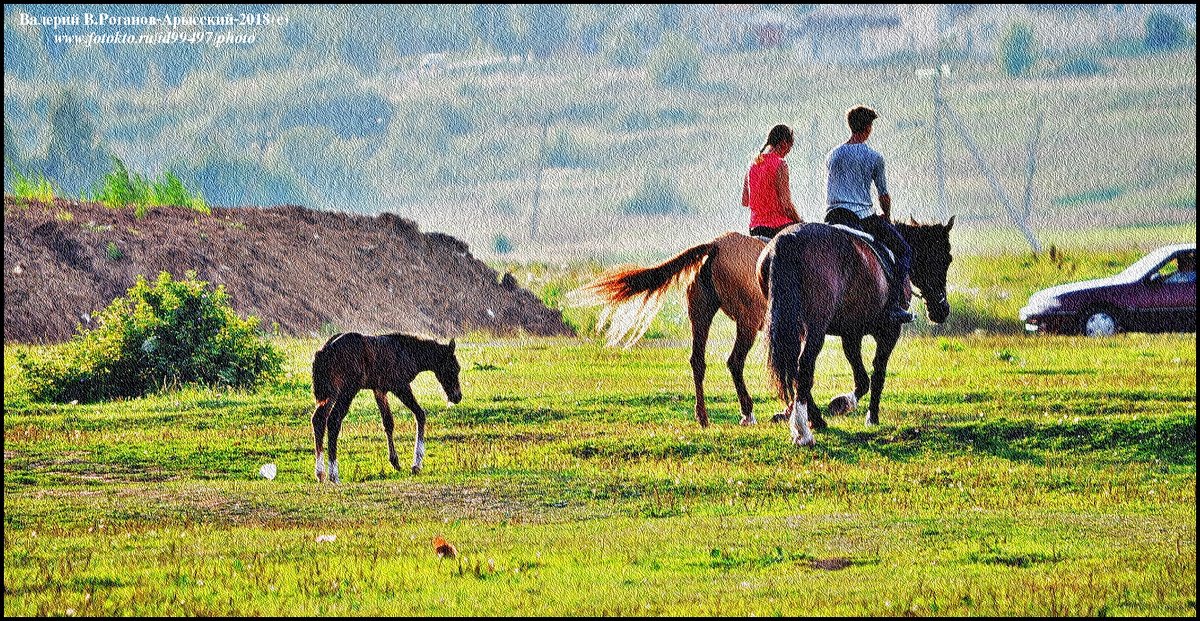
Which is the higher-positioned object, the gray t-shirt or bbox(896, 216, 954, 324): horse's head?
the gray t-shirt

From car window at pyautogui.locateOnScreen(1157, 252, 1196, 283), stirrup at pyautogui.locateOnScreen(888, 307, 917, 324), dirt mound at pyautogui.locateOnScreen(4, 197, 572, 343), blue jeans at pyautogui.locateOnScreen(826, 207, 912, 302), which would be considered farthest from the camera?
dirt mound at pyautogui.locateOnScreen(4, 197, 572, 343)

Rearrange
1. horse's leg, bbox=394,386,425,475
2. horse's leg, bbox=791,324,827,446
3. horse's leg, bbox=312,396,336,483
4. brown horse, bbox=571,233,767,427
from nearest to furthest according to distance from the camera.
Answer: horse's leg, bbox=312,396,336,483
horse's leg, bbox=394,386,425,475
horse's leg, bbox=791,324,827,446
brown horse, bbox=571,233,767,427

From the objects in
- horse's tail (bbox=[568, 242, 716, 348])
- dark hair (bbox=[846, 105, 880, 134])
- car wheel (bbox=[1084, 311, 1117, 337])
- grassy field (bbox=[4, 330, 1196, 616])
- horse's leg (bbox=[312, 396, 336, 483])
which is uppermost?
dark hair (bbox=[846, 105, 880, 134])

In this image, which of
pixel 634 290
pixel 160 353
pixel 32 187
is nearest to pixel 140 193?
pixel 32 187

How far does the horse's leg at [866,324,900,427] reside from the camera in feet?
48.9

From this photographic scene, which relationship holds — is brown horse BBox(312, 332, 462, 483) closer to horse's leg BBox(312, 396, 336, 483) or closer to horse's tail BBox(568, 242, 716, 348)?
horse's leg BBox(312, 396, 336, 483)

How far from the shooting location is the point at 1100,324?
2738 centimetres

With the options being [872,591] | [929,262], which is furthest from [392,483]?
[929,262]

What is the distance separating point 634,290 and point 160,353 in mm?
7866

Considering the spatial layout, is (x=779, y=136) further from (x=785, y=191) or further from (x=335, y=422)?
(x=335, y=422)

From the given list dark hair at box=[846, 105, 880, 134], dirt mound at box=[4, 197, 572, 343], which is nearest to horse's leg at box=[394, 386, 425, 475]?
dark hair at box=[846, 105, 880, 134]

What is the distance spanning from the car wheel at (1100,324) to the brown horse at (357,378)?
17.9 meters

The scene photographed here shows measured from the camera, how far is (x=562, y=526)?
10.8 m

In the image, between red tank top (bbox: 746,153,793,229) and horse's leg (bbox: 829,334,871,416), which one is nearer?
red tank top (bbox: 746,153,793,229)
